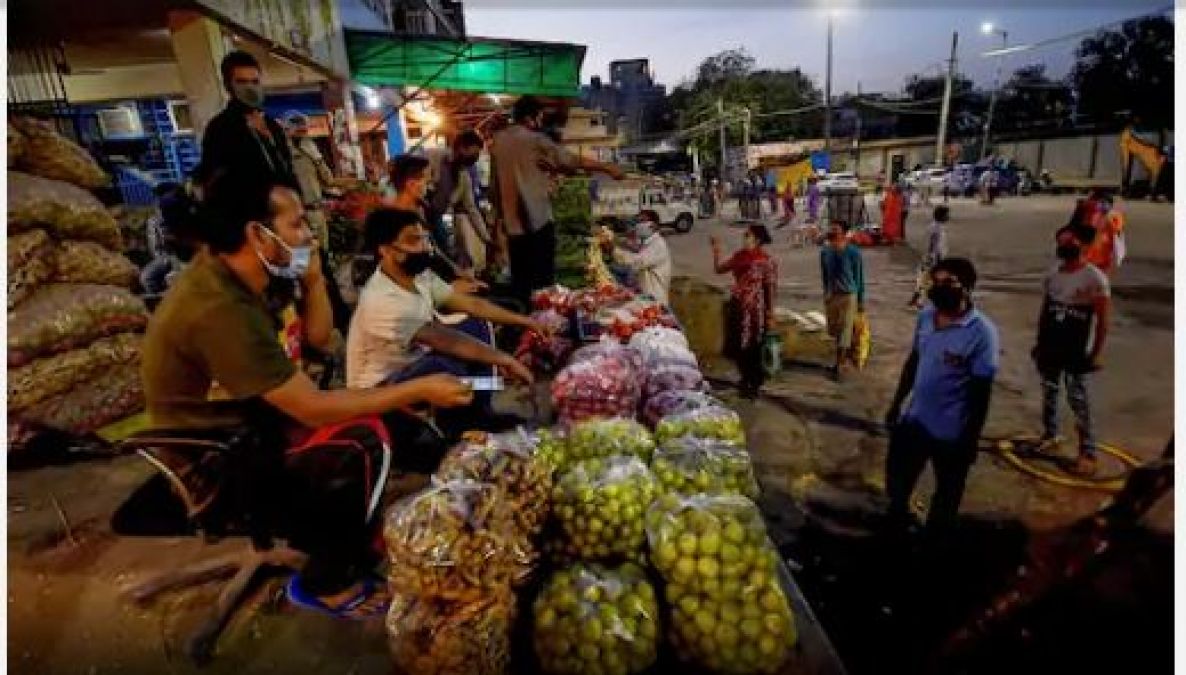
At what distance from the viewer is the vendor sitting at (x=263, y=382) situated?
6.26ft

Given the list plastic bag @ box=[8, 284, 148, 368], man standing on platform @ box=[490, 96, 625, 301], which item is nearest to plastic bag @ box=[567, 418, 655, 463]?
Answer: man standing on platform @ box=[490, 96, 625, 301]

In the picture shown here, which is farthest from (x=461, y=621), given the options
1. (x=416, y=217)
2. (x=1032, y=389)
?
(x=1032, y=389)

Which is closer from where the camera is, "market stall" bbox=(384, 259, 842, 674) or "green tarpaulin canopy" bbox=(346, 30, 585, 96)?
"market stall" bbox=(384, 259, 842, 674)

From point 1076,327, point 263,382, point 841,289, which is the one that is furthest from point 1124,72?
point 263,382

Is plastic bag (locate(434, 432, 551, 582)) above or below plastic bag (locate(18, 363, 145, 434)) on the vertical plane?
above

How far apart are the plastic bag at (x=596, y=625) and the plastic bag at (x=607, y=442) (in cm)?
55

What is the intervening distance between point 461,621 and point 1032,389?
7.26 metres

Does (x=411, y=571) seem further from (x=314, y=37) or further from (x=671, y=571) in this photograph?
(x=314, y=37)

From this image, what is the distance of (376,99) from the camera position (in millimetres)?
13891

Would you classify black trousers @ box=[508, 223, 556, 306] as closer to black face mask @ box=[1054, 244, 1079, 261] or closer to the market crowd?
the market crowd

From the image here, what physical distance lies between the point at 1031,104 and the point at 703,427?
57216mm

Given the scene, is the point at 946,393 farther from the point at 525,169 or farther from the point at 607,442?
the point at 525,169

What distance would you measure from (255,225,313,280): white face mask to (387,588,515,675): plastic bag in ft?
4.40

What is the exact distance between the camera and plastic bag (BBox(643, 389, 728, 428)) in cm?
263
